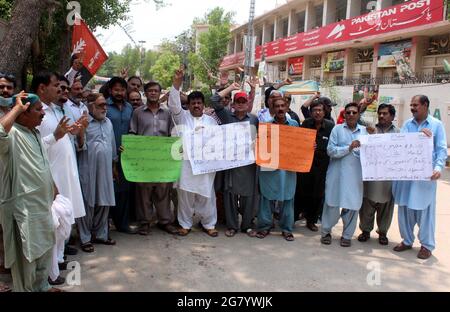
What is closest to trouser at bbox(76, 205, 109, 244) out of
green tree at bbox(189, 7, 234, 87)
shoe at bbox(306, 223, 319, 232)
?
shoe at bbox(306, 223, 319, 232)

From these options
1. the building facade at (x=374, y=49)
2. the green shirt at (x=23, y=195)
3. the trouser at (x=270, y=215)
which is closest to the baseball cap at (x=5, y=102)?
the green shirt at (x=23, y=195)

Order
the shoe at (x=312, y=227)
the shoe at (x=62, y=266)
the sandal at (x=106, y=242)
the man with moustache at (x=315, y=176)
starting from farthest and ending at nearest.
A: 1. the shoe at (x=312, y=227)
2. the man with moustache at (x=315, y=176)
3. the sandal at (x=106, y=242)
4. the shoe at (x=62, y=266)

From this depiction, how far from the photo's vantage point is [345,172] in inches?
181

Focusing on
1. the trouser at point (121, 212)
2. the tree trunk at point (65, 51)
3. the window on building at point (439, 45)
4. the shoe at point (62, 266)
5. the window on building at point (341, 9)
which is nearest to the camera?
the shoe at point (62, 266)

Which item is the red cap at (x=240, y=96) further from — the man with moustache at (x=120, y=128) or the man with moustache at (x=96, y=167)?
the man with moustache at (x=96, y=167)

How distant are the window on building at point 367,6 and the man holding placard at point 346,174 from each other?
21151 millimetres

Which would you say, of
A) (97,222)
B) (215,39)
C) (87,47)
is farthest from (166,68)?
(97,222)

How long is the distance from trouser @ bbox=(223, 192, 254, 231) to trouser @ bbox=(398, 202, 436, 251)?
1.69 metres

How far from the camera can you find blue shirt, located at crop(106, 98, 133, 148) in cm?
459

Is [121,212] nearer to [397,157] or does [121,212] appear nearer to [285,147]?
[285,147]

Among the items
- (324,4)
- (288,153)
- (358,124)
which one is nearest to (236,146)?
(288,153)

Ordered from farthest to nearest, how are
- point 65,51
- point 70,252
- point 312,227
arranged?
point 65,51 < point 312,227 < point 70,252

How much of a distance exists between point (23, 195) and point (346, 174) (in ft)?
10.6

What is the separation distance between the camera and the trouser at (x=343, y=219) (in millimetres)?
4645
